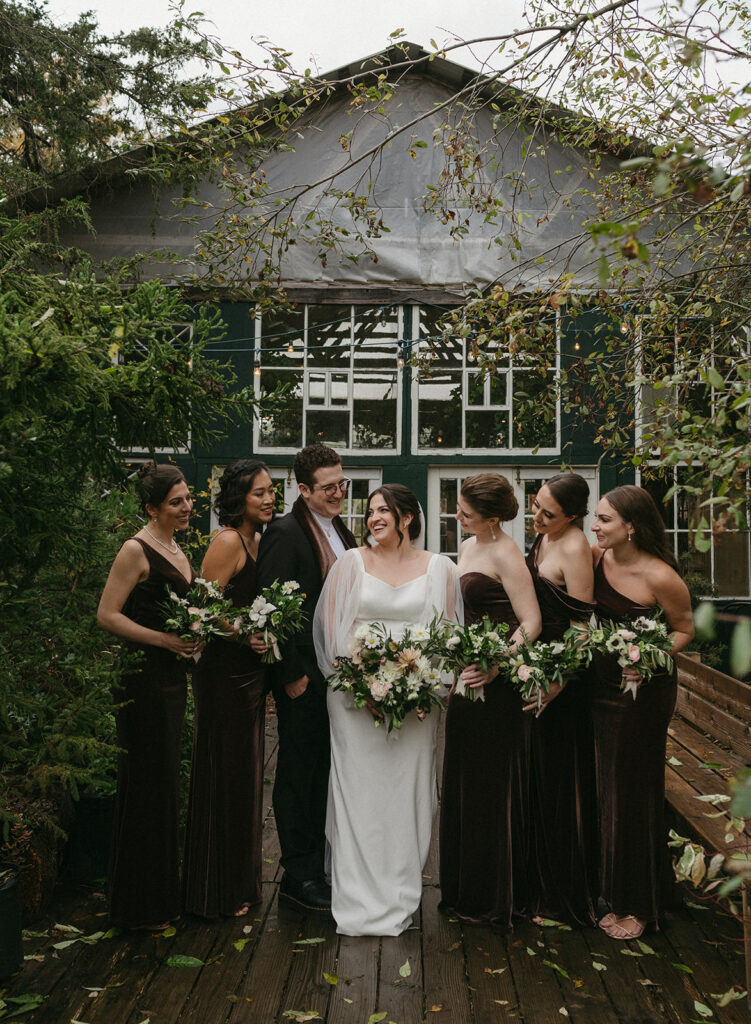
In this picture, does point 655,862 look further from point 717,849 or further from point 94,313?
point 94,313

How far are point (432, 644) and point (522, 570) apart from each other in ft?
1.89

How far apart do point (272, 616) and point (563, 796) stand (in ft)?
5.45

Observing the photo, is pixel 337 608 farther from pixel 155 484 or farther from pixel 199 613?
pixel 155 484

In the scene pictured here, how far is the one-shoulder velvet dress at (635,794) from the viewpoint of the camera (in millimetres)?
4004

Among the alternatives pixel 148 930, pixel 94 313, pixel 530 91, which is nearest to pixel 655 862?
pixel 148 930

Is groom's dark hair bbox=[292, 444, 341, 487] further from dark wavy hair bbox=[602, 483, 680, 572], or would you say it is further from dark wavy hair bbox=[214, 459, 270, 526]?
dark wavy hair bbox=[602, 483, 680, 572]

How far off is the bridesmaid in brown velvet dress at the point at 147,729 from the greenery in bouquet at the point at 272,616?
0.86 feet

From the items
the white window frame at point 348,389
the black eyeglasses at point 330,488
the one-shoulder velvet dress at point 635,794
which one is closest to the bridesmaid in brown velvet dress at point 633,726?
the one-shoulder velvet dress at point 635,794

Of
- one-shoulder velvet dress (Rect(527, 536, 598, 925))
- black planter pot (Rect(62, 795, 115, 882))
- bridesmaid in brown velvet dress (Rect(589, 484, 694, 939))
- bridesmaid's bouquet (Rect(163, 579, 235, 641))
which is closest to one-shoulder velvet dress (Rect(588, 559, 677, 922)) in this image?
bridesmaid in brown velvet dress (Rect(589, 484, 694, 939))

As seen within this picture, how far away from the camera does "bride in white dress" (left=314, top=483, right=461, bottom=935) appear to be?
4.07 m

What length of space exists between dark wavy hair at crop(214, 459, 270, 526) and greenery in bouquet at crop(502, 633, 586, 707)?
1470mm

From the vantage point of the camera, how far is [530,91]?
4828mm

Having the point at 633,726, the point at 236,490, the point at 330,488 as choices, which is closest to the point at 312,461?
the point at 330,488

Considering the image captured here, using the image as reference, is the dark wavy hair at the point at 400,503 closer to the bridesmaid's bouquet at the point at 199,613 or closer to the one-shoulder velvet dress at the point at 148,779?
the bridesmaid's bouquet at the point at 199,613
